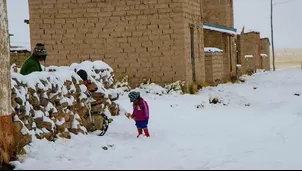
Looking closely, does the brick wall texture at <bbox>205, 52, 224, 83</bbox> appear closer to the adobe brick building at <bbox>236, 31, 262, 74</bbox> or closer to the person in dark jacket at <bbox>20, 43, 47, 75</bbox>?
the person in dark jacket at <bbox>20, 43, 47, 75</bbox>

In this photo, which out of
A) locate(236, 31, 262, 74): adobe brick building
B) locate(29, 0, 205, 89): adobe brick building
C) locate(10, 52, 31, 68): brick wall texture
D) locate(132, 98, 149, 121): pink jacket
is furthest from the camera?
locate(236, 31, 262, 74): adobe brick building

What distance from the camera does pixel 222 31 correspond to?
70.7ft

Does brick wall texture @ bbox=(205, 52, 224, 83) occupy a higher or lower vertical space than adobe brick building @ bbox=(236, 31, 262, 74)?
lower

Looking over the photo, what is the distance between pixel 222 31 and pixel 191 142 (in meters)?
14.2

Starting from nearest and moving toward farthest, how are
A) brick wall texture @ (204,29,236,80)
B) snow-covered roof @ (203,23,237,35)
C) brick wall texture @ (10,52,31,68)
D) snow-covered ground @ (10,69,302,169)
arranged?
snow-covered ground @ (10,69,302,169)
brick wall texture @ (10,52,31,68)
snow-covered roof @ (203,23,237,35)
brick wall texture @ (204,29,236,80)

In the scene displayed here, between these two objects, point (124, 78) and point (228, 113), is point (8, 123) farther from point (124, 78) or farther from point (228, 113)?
point (124, 78)

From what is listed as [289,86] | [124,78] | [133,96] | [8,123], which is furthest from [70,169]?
[289,86]

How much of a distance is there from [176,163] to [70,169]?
151 centimetres

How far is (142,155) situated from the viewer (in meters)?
6.81

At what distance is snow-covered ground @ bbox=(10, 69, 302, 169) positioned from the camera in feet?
20.3

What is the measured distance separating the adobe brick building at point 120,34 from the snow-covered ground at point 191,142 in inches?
61.3

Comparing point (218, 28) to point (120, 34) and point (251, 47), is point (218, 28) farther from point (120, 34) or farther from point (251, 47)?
point (251, 47)

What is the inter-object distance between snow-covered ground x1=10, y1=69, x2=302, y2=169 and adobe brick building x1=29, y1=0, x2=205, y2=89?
1.56 metres

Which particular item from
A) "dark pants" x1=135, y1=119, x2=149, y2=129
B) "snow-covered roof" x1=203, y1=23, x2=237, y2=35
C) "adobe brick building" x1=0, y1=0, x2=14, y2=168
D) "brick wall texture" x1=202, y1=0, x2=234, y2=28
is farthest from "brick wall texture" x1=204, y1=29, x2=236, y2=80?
"adobe brick building" x1=0, y1=0, x2=14, y2=168
